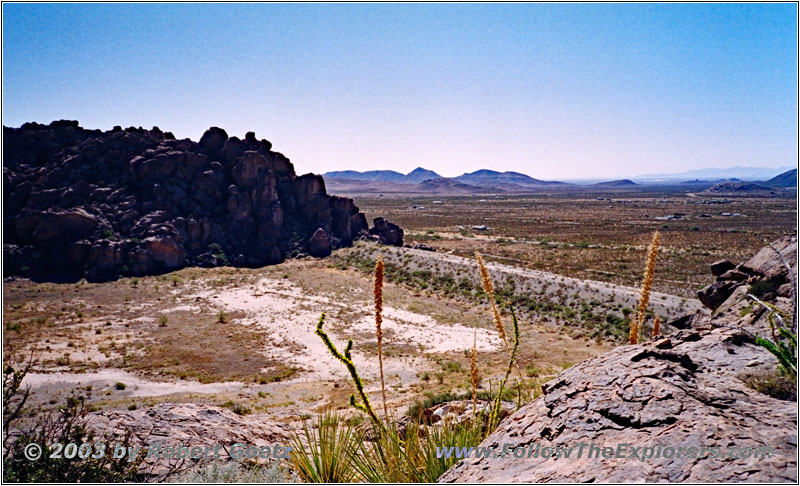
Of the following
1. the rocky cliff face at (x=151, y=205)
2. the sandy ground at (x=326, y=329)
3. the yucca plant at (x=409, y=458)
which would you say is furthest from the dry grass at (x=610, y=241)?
the yucca plant at (x=409, y=458)

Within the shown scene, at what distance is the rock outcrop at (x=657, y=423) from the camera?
2.20m

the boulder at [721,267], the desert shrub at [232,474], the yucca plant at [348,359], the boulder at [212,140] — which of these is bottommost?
the desert shrub at [232,474]

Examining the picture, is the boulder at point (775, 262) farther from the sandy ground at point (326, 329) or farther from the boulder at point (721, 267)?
the sandy ground at point (326, 329)

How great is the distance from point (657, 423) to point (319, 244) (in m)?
40.3

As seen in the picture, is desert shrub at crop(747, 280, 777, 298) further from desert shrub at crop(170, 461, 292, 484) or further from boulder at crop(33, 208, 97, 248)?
boulder at crop(33, 208, 97, 248)

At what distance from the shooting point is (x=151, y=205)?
37656 mm

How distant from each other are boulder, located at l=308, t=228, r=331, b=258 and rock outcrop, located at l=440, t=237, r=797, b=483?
38.9 metres

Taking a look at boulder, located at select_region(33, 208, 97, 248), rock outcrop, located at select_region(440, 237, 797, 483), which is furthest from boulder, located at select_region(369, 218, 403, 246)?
rock outcrop, located at select_region(440, 237, 797, 483)

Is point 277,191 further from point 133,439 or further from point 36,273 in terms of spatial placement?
point 133,439

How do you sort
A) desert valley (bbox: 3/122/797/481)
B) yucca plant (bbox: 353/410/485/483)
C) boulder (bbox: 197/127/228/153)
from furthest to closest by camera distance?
boulder (bbox: 197/127/228/153) < desert valley (bbox: 3/122/797/481) < yucca plant (bbox: 353/410/485/483)

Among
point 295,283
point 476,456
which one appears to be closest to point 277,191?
point 295,283

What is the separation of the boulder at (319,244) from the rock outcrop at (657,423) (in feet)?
128

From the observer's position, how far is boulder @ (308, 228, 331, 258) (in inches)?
1630

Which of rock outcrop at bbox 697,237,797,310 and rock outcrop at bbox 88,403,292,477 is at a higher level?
rock outcrop at bbox 697,237,797,310
